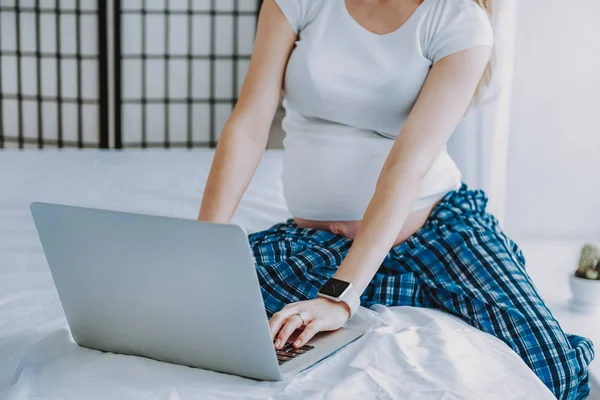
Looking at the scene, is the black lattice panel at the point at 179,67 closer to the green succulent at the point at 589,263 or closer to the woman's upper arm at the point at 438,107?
the green succulent at the point at 589,263

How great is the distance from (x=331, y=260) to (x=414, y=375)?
40 centimetres

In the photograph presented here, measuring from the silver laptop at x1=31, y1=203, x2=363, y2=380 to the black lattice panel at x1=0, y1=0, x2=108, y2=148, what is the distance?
3.30 m

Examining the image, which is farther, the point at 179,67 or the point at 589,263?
the point at 179,67

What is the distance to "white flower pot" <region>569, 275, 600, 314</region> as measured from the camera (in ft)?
6.81

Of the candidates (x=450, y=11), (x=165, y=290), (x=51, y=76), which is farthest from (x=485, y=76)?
(x=51, y=76)

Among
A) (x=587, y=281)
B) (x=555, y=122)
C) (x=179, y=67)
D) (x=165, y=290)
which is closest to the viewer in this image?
(x=165, y=290)

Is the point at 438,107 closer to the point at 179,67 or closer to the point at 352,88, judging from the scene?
the point at 352,88

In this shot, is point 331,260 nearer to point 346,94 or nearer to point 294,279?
point 294,279

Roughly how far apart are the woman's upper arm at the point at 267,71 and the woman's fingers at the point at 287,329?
54 centimetres

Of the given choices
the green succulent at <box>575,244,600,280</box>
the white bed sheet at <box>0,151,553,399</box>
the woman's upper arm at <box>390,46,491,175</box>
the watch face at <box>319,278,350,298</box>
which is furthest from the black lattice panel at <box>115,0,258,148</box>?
the watch face at <box>319,278,350,298</box>

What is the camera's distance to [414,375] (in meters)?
1.03

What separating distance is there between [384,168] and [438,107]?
0.15 meters

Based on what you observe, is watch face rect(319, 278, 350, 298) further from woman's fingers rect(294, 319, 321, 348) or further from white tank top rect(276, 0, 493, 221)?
white tank top rect(276, 0, 493, 221)

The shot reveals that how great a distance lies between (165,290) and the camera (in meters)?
0.97
